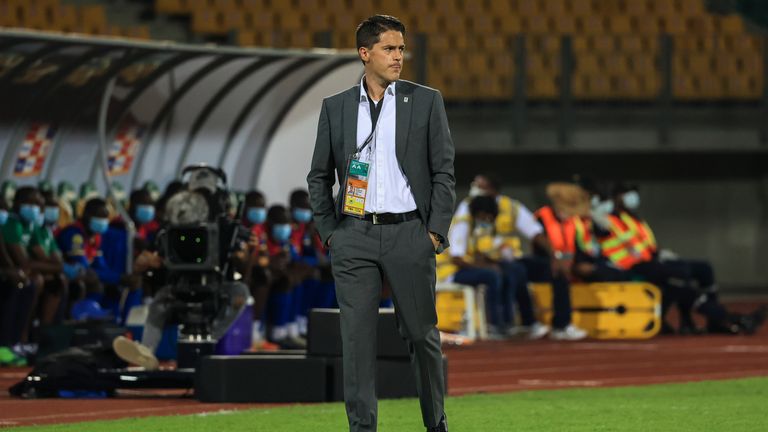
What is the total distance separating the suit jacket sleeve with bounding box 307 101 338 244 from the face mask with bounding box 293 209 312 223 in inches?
386

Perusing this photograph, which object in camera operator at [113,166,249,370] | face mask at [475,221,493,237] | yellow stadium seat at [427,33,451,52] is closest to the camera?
camera operator at [113,166,249,370]

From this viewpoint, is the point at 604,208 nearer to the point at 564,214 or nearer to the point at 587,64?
the point at 564,214

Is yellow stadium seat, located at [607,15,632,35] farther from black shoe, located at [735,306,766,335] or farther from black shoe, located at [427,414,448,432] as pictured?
black shoe, located at [427,414,448,432]

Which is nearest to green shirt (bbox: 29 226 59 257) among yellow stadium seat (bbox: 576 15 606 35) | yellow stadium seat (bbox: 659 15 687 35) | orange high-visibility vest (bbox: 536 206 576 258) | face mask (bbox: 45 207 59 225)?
face mask (bbox: 45 207 59 225)

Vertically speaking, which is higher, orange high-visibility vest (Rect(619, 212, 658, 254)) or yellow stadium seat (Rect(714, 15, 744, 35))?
yellow stadium seat (Rect(714, 15, 744, 35))

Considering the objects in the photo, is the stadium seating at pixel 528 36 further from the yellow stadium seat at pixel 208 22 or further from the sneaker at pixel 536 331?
→ the sneaker at pixel 536 331

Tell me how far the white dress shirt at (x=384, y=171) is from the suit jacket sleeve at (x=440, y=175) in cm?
10

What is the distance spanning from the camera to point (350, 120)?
7.31m

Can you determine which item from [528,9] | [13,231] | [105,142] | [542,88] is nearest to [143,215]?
[105,142]

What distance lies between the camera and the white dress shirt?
7.21m

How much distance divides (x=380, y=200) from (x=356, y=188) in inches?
4.3

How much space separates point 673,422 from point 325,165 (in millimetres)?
3003

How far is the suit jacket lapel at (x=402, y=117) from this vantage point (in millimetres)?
7238

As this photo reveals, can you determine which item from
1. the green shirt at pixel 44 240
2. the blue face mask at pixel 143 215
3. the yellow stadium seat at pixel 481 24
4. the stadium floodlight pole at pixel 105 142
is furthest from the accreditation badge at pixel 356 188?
the yellow stadium seat at pixel 481 24
